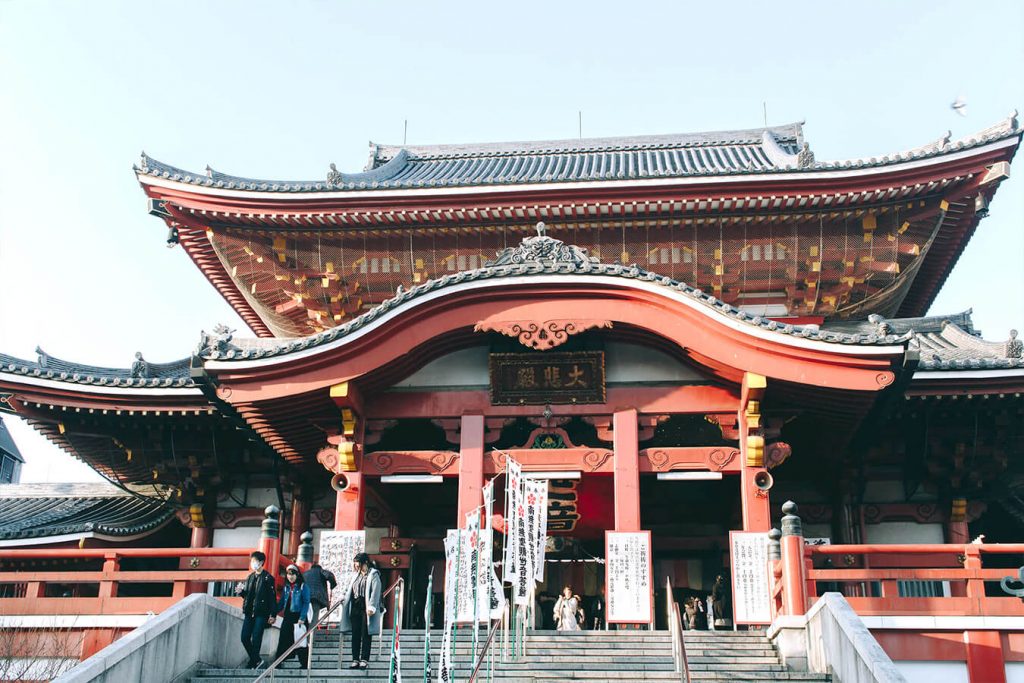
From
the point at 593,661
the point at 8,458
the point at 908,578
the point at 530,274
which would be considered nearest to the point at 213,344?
the point at 530,274

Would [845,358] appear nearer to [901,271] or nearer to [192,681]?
[901,271]

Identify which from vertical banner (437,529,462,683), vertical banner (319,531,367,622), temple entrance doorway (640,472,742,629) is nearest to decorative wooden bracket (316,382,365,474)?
vertical banner (319,531,367,622)

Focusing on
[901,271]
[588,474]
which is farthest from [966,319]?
[588,474]

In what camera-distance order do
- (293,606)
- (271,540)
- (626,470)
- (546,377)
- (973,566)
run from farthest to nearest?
(546,377), (626,470), (271,540), (293,606), (973,566)

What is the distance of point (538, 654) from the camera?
538 inches

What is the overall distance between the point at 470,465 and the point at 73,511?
8.78m

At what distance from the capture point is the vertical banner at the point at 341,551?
1619 cm

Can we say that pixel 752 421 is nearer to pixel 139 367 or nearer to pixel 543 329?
pixel 543 329

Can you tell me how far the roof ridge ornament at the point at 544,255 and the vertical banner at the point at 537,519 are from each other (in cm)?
352

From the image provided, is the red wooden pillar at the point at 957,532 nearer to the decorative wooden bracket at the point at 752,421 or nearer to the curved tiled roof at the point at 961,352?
the curved tiled roof at the point at 961,352

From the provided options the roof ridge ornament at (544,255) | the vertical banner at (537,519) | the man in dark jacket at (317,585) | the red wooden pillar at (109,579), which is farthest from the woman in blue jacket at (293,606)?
the roof ridge ornament at (544,255)

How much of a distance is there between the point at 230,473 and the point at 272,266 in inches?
179

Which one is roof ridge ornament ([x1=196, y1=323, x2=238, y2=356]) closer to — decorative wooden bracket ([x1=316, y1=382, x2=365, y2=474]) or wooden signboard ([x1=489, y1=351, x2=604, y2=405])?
decorative wooden bracket ([x1=316, y1=382, x2=365, y2=474])

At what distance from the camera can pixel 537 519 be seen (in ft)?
49.9
